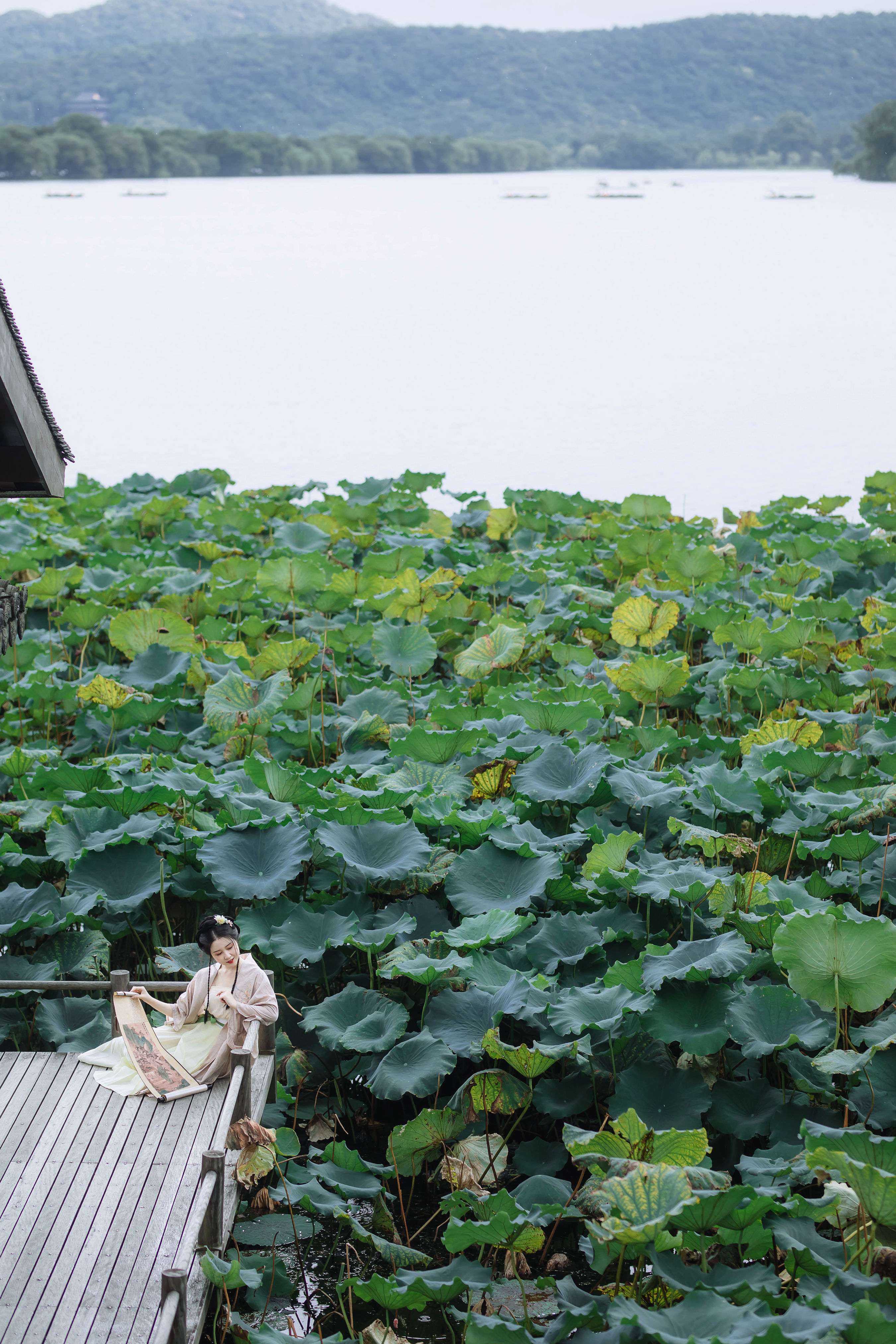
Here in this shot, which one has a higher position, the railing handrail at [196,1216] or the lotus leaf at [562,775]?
the railing handrail at [196,1216]

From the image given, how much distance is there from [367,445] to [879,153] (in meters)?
23.9

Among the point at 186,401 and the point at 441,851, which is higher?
the point at 441,851

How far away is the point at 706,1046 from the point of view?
279 cm

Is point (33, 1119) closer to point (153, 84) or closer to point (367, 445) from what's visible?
point (367, 445)

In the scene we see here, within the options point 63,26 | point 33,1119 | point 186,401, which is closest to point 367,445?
point 186,401

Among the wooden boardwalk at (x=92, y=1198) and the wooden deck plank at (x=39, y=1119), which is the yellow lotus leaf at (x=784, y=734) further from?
the wooden deck plank at (x=39, y=1119)

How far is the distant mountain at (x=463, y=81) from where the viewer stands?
117 ft

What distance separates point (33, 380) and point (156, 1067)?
6.65 ft

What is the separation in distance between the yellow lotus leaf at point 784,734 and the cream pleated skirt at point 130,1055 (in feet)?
7.64

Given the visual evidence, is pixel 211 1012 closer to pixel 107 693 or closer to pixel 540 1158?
pixel 540 1158

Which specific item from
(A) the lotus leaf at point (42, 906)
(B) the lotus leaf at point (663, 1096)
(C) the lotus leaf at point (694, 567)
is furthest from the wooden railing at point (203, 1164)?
(C) the lotus leaf at point (694, 567)

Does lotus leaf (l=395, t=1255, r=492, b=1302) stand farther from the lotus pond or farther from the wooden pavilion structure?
the wooden pavilion structure

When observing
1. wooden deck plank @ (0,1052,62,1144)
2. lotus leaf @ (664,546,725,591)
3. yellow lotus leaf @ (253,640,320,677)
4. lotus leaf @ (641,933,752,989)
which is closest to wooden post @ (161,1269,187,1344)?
wooden deck plank @ (0,1052,62,1144)

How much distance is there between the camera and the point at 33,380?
3.43 metres
